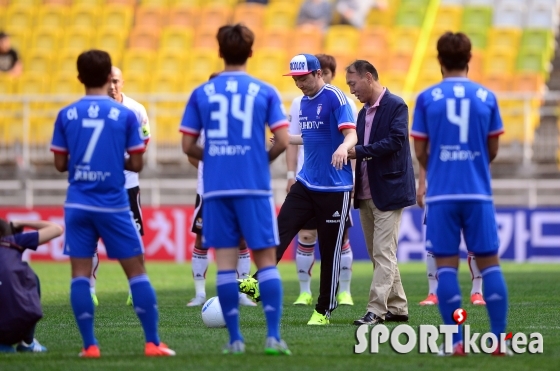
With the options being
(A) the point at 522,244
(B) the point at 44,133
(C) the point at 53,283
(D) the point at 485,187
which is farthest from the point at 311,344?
(B) the point at 44,133

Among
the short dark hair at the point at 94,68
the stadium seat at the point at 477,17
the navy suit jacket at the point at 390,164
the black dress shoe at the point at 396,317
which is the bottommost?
the black dress shoe at the point at 396,317

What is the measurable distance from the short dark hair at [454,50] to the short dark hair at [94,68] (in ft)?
7.57

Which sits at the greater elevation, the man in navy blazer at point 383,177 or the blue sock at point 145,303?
the man in navy blazer at point 383,177

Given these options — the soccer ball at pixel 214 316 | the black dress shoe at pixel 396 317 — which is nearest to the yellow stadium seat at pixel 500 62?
the black dress shoe at pixel 396 317

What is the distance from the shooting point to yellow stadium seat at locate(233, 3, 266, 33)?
2494 cm

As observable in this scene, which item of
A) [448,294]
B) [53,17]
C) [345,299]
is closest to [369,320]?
[448,294]

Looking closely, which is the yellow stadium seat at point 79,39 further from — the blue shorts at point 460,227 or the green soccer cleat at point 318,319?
the blue shorts at point 460,227

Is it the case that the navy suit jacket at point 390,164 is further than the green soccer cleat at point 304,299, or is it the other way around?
the green soccer cleat at point 304,299

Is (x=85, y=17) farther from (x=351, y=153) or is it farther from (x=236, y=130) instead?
(x=236, y=130)

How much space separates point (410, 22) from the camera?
24.1 metres

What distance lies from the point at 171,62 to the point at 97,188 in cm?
1677

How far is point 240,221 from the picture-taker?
23.9 ft

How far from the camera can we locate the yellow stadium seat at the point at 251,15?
24938 millimetres

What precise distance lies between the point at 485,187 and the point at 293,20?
59.9ft
